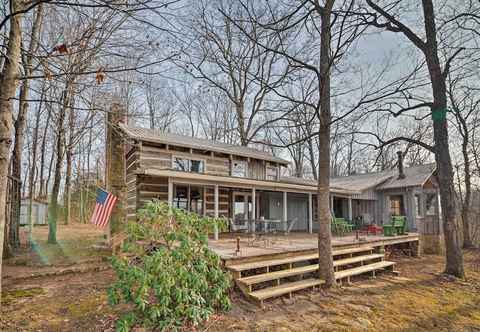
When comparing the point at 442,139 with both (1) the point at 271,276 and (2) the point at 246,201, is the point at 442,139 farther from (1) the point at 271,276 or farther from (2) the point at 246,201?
(2) the point at 246,201

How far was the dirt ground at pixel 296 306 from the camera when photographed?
15.5 ft

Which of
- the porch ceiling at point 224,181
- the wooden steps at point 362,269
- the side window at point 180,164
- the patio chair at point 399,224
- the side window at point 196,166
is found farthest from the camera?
the side window at point 196,166

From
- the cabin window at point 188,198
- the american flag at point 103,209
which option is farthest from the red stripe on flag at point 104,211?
the cabin window at point 188,198

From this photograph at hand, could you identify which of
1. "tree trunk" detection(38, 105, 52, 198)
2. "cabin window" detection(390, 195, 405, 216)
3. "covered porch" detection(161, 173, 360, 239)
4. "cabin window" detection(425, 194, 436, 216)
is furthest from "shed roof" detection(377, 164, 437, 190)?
"tree trunk" detection(38, 105, 52, 198)

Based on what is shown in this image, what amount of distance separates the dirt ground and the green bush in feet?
2.51

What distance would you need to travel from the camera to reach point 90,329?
14.4ft

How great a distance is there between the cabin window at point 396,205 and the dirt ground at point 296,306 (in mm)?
9432

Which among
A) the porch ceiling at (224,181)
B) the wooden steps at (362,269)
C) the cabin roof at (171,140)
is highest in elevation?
the cabin roof at (171,140)

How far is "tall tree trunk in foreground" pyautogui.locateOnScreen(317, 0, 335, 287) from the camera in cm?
676

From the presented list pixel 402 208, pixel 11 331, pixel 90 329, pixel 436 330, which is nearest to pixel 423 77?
pixel 436 330

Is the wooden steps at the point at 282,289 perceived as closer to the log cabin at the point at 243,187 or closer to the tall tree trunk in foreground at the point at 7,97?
the log cabin at the point at 243,187

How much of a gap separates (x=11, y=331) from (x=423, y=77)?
9111mm

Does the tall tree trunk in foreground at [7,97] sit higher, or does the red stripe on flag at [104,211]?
the tall tree trunk in foreground at [7,97]

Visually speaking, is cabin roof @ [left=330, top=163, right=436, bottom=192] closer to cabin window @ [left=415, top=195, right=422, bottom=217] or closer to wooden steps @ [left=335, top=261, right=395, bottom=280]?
cabin window @ [left=415, top=195, right=422, bottom=217]
